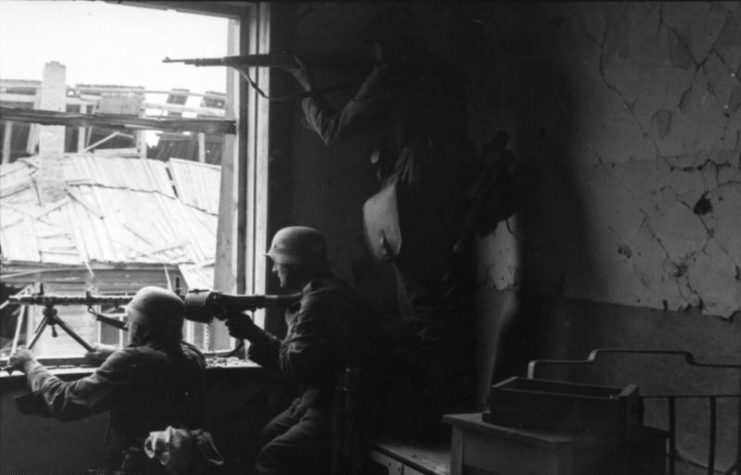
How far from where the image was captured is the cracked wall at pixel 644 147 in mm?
2609

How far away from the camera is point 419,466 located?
3.08 m

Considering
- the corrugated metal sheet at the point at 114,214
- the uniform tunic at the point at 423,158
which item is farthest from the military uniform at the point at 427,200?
the corrugated metal sheet at the point at 114,214

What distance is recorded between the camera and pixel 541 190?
3.55 m

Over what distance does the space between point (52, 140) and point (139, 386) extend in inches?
55.8

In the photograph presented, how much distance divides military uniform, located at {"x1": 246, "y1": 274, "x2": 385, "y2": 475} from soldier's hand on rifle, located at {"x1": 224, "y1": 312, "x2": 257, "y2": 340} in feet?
0.06

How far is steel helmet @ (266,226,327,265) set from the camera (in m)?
3.41

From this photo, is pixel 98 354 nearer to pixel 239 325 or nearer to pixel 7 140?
pixel 239 325

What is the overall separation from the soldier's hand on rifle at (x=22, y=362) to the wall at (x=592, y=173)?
4.53 feet

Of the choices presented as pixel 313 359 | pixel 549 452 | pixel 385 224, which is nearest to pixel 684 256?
pixel 549 452

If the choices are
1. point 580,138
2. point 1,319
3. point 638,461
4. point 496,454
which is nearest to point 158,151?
point 1,319

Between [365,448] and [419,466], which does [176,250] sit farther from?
[419,466]

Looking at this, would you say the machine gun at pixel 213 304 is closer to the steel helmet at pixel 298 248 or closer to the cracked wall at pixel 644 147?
the steel helmet at pixel 298 248

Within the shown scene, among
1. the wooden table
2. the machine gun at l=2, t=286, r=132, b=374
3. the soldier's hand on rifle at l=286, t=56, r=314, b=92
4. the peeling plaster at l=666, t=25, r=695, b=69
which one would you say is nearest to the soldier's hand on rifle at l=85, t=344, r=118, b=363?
the machine gun at l=2, t=286, r=132, b=374

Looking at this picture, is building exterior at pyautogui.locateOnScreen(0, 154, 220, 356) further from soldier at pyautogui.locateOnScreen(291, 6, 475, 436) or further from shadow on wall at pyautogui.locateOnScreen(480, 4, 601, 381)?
shadow on wall at pyautogui.locateOnScreen(480, 4, 601, 381)
